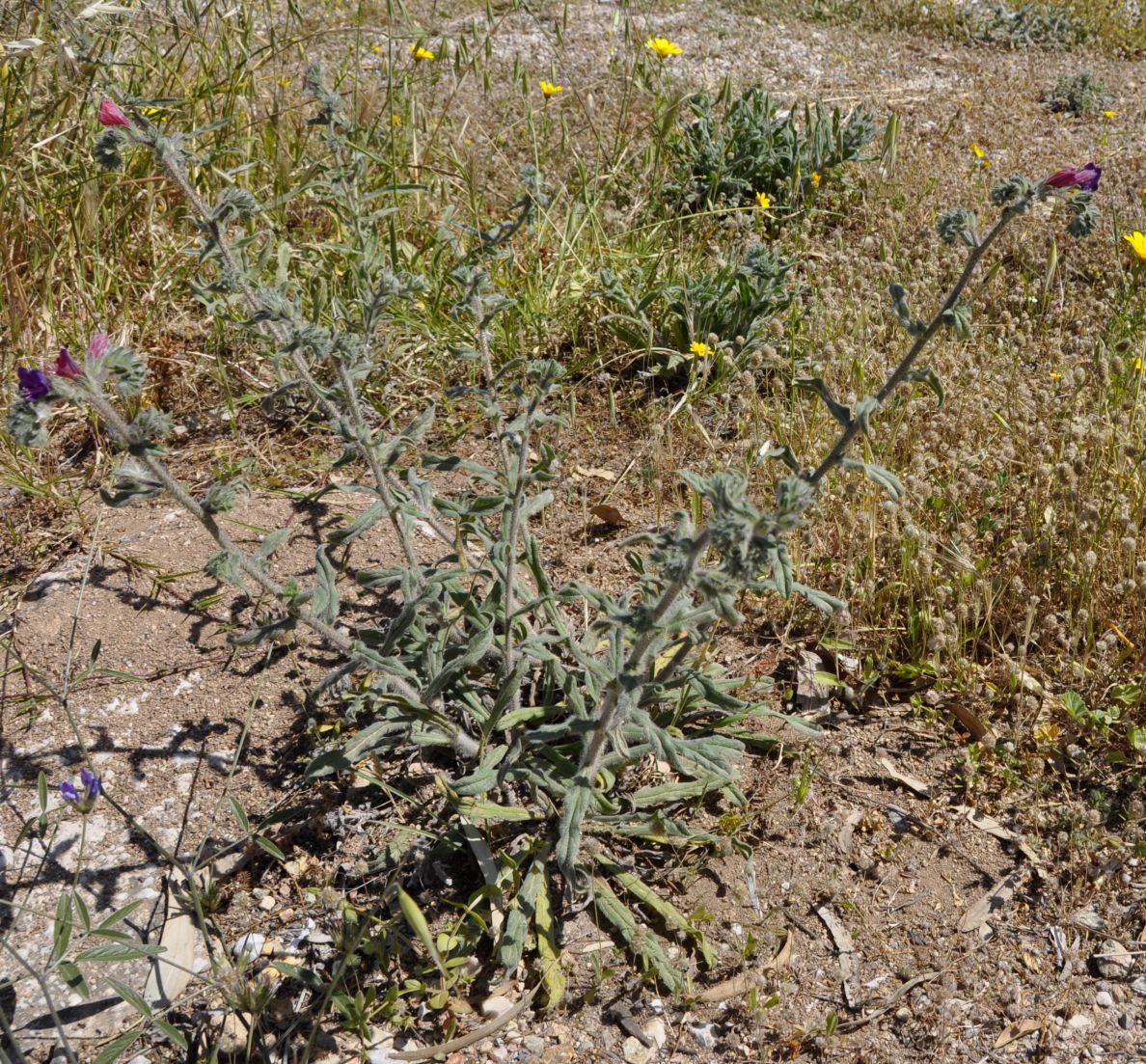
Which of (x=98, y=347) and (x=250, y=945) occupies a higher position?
(x=98, y=347)

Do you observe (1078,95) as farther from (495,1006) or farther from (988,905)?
(495,1006)

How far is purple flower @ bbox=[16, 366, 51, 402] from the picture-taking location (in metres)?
1.66

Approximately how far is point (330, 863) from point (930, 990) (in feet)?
4.58

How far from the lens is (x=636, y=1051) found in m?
2.08

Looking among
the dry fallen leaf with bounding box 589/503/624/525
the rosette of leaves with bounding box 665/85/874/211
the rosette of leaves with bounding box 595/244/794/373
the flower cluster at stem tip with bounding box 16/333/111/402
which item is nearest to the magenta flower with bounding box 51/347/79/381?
the flower cluster at stem tip with bounding box 16/333/111/402

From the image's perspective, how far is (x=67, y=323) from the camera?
374 centimetres

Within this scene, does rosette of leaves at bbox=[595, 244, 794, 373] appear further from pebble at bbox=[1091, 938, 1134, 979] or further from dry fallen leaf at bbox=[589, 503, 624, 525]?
pebble at bbox=[1091, 938, 1134, 979]

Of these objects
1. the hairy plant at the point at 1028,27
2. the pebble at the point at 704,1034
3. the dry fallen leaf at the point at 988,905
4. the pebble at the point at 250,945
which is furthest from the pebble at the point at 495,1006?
the hairy plant at the point at 1028,27

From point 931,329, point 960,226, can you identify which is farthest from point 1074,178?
point 931,329

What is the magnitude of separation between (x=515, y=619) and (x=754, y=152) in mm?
3292

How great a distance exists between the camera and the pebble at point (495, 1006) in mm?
2105

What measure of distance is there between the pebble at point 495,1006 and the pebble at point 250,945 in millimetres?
528

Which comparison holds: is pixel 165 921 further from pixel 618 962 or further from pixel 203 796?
pixel 618 962

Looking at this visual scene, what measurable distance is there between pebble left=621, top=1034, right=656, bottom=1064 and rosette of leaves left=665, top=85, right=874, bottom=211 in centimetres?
371
